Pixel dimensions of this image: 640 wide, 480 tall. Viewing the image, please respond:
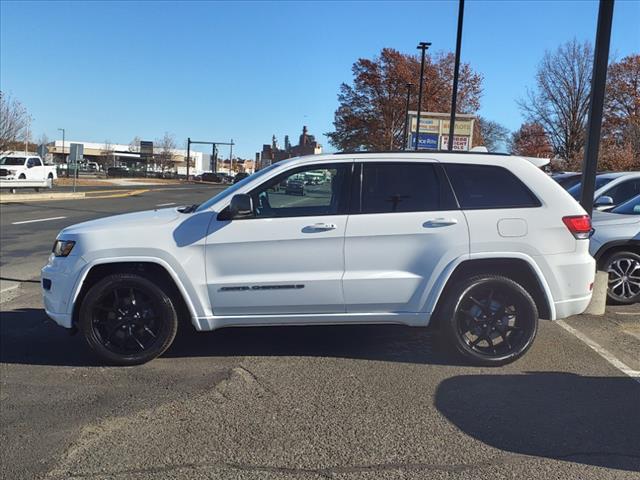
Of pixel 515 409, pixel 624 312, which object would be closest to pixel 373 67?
pixel 624 312

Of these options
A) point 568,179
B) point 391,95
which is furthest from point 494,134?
point 568,179

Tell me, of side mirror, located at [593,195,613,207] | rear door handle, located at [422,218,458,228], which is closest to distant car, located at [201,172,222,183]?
side mirror, located at [593,195,613,207]

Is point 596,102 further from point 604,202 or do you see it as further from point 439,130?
point 439,130

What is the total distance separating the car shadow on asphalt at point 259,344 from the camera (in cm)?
522

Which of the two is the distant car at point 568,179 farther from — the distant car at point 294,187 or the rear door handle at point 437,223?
the distant car at point 294,187

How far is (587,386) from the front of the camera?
A: 4547 mm

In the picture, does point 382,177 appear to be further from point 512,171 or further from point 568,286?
point 568,286

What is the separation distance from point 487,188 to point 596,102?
3118 mm

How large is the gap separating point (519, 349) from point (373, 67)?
132 ft

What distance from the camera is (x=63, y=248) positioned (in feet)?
16.0

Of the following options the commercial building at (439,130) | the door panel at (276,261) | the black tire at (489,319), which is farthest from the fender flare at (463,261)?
the commercial building at (439,130)

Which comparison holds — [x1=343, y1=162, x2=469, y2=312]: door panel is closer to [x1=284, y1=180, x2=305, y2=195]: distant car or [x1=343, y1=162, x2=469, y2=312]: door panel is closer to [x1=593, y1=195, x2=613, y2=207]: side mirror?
[x1=284, y1=180, x2=305, y2=195]: distant car

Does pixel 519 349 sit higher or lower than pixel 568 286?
lower

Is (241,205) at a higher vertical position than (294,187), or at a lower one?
lower
